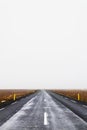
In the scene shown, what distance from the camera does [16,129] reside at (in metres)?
10.1

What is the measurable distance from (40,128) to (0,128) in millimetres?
1772

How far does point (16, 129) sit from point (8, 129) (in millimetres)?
345

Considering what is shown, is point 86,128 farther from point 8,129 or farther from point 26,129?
point 8,129

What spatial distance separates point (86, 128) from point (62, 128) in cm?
106

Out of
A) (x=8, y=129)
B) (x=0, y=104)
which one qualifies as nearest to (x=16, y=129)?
(x=8, y=129)

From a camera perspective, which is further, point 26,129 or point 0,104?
point 0,104

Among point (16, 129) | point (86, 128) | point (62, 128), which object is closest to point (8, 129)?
point (16, 129)

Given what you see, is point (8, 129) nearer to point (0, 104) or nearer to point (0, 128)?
point (0, 128)

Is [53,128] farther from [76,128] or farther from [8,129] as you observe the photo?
[8,129]

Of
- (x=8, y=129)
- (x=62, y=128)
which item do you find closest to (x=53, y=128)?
(x=62, y=128)

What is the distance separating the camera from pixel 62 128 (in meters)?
10.3

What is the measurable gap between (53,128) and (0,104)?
12015 mm

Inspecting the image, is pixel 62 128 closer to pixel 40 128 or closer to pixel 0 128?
pixel 40 128

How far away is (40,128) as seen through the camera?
405 inches
